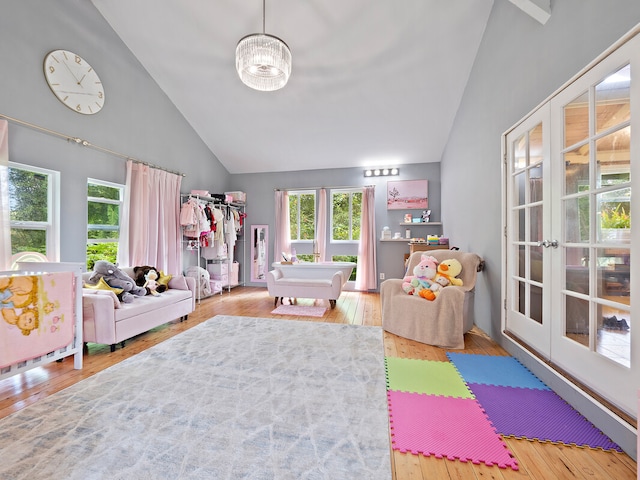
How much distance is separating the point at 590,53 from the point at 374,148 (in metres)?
3.75

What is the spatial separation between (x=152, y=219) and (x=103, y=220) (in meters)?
0.61

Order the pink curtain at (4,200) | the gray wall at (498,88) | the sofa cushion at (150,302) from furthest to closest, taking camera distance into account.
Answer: the sofa cushion at (150,302) → the pink curtain at (4,200) → the gray wall at (498,88)

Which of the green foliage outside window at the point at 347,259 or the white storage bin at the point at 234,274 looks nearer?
the white storage bin at the point at 234,274

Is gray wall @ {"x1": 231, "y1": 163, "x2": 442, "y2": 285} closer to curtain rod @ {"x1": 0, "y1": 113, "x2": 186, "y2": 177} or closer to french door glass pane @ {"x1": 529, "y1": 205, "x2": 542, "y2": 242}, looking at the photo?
curtain rod @ {"x1": 0, "y1": 113, "x2": 186, "y2": 177}

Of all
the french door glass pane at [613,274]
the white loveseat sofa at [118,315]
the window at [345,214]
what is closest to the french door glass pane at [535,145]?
the french door glass pane at [613,274]

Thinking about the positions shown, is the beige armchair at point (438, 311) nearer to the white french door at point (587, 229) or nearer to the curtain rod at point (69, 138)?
the white french door at point (587, 229)

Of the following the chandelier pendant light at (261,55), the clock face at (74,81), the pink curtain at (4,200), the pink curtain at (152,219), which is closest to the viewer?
the pink curtain at (4,200)

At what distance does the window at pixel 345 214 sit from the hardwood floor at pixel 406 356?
1898 mm

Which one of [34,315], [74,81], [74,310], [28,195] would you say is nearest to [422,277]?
[74,310]

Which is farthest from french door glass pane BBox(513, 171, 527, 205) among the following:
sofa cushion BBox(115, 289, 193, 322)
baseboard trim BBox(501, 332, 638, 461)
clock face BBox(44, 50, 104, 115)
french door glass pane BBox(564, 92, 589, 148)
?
clock face BBox(44, 50, 104, 115)

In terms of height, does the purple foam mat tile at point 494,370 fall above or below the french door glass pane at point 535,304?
below

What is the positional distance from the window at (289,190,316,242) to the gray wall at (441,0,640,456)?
9.09 feet

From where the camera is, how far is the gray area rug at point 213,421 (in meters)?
1.31

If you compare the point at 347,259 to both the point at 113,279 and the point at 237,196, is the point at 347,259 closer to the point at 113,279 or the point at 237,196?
the point at 237,196
